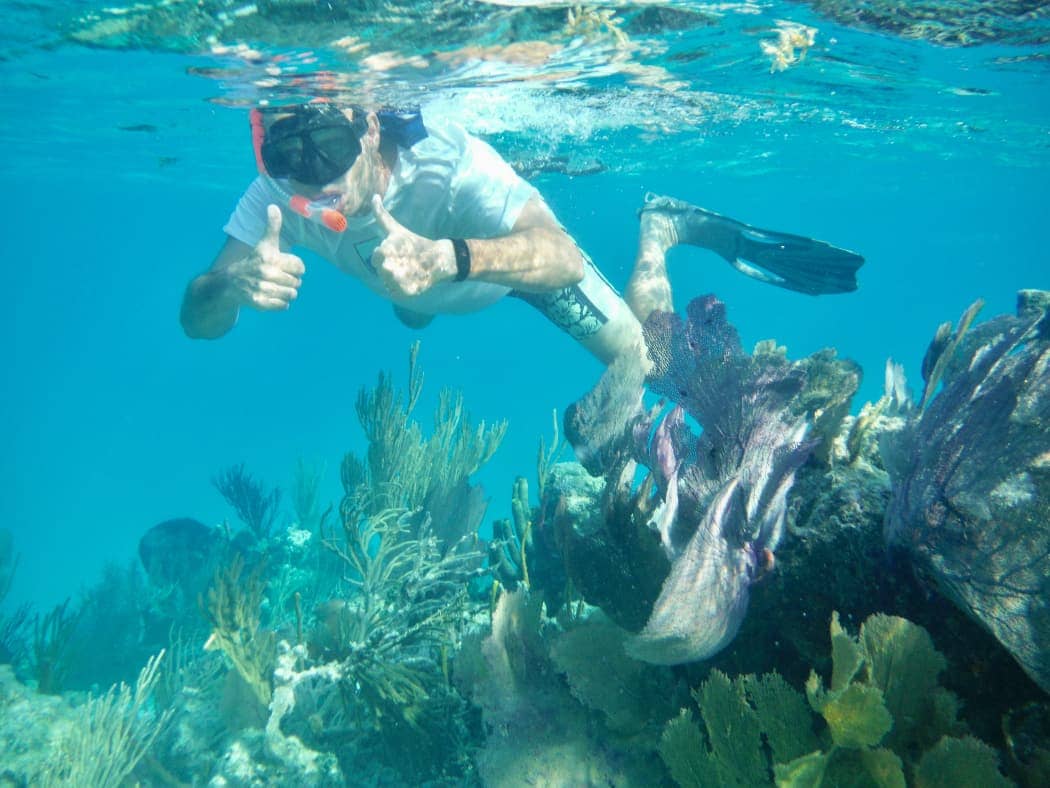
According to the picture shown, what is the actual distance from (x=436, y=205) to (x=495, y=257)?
1.74 m

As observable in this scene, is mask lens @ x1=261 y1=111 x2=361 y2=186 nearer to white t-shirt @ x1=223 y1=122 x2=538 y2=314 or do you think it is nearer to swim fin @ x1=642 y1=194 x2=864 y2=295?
white t-shirt @ x1=223 y1=122 x2=538 y2=314

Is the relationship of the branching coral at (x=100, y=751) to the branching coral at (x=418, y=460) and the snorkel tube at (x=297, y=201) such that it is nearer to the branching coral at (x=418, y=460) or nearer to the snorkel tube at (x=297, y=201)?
the branching coral at (x=418, y=460)

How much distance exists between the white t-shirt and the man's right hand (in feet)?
4.27

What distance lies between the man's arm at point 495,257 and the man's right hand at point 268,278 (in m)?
0.59

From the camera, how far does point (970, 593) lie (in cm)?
195

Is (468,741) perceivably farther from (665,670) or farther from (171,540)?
(171,540)

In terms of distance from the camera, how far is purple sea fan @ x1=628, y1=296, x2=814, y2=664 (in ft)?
7.06

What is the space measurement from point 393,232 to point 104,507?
152ft

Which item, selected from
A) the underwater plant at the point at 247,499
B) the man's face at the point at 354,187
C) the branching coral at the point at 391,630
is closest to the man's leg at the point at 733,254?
the man's face at the point at 354,187

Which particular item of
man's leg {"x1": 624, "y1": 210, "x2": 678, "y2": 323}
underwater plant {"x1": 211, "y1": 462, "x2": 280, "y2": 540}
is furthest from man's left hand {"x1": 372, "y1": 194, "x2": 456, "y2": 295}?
underwater plant {"x1": 211, "y1": 462, "x2": 280, "y2": 540}

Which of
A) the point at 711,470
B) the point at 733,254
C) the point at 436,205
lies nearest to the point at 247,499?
the point at 436,205

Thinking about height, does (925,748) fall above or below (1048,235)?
above

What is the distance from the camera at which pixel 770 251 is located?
771 cm

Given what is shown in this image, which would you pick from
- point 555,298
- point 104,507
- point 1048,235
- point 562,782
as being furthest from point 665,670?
point 1048,235
